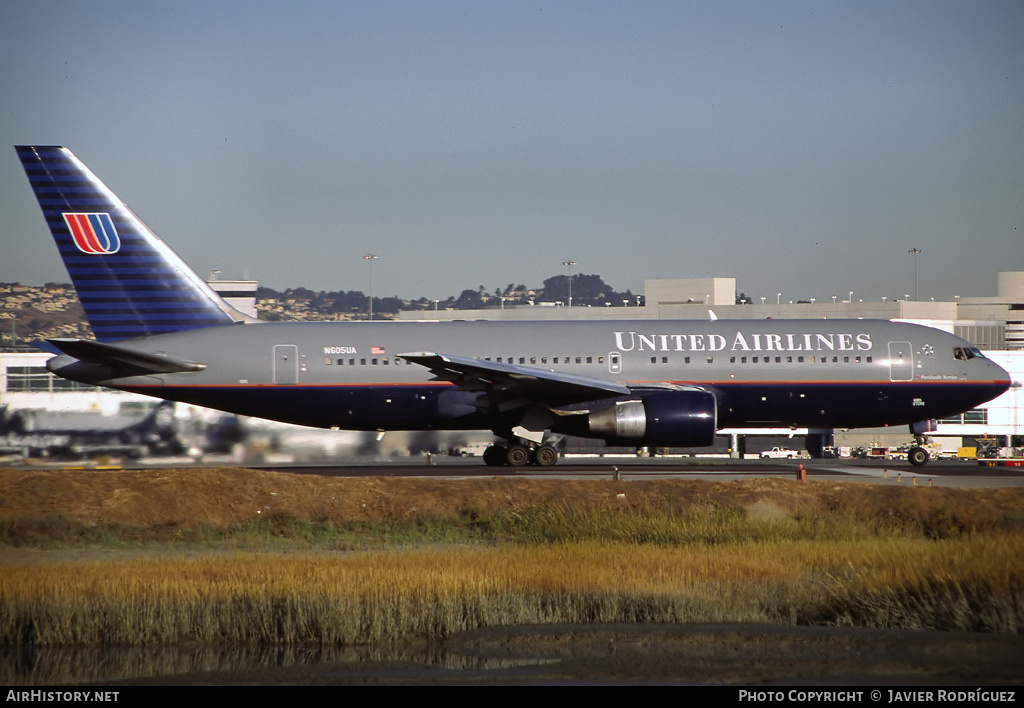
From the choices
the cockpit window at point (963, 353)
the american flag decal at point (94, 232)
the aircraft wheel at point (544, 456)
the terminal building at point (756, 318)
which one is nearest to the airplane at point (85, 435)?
the terminal building at point (756, 318)

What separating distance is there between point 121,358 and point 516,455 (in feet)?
37.1

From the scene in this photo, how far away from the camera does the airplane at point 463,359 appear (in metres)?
31.1

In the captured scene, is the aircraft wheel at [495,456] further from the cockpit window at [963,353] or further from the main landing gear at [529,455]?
the cockpit window at [963,353]

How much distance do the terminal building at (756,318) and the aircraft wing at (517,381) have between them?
8.70m

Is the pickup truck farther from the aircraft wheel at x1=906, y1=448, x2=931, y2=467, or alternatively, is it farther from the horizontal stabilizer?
the horizontal stabilizer

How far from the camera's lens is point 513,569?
15.2 metres

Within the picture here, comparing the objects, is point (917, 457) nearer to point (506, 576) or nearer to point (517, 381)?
point (517, 381)

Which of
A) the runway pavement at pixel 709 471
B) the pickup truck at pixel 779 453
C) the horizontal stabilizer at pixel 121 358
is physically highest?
the horizontal stabilizer at pixel 121 358

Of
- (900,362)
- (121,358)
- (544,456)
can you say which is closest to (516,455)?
(544,456)

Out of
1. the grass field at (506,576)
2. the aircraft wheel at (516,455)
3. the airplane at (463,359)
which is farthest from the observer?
the aircraft wheel at (516,455)

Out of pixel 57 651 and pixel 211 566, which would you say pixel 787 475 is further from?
pixel 57 651

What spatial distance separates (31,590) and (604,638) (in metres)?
7.14

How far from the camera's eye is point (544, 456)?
106ft
